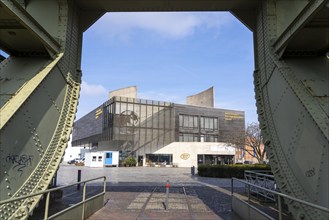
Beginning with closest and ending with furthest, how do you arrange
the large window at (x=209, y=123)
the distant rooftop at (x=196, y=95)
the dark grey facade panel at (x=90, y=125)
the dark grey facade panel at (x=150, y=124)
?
the dark grey facade panel at (x=150, y=124) → the dark grey facade panel at (x=90, y=125) → the large window at (x=209, y=123) → the distant rooftop at (x=196, y=95)

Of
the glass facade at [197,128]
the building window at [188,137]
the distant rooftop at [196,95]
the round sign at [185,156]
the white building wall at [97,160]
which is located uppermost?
the distant rooftop at [196,95]

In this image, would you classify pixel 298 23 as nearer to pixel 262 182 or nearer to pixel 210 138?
pixel 262 182

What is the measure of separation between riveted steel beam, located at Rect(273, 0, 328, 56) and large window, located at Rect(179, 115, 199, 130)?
6442 cm

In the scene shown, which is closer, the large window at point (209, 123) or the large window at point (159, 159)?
the large window at point (159, 159)

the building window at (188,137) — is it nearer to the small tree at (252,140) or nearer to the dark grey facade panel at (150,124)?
the dark grey facade panel at (150,124)

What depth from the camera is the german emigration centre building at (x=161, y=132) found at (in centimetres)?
6575

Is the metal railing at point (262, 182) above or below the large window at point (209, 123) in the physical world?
below

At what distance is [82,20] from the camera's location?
31.2 ft

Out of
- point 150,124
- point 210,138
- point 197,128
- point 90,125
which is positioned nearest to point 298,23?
point 150,124

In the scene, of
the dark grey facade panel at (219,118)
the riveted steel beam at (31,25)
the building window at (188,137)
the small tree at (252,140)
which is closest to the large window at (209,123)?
the dark grey facade panel at (219,118)

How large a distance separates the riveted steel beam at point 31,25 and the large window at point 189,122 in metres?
64.4

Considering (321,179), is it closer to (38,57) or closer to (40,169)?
(40,169)

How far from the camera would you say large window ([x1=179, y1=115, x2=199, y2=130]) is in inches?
2825

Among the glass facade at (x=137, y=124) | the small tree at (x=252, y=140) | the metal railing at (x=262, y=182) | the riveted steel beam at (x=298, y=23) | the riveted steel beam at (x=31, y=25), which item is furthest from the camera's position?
the glass facade at (x=137, y=124)
